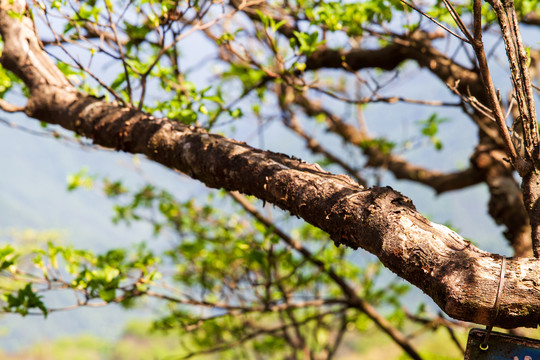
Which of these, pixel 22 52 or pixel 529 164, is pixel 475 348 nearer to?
A: pixel 529 164

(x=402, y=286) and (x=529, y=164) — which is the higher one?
(x=529, y=164)

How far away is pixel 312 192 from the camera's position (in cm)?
120

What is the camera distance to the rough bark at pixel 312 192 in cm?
89

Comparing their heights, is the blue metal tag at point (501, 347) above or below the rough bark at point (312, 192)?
below

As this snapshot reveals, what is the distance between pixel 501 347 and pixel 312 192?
59cm

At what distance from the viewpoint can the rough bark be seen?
891 mm

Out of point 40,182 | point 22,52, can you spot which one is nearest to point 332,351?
point 22,52

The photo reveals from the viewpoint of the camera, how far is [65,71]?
2041 millimetres

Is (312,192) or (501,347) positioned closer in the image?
(501,347)

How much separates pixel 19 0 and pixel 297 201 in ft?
5.25

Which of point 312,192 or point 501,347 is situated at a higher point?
point 312,192

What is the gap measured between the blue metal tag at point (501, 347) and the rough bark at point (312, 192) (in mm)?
113

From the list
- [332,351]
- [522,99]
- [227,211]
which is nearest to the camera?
[522,99]

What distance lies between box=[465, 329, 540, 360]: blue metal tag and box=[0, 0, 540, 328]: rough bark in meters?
0.11
